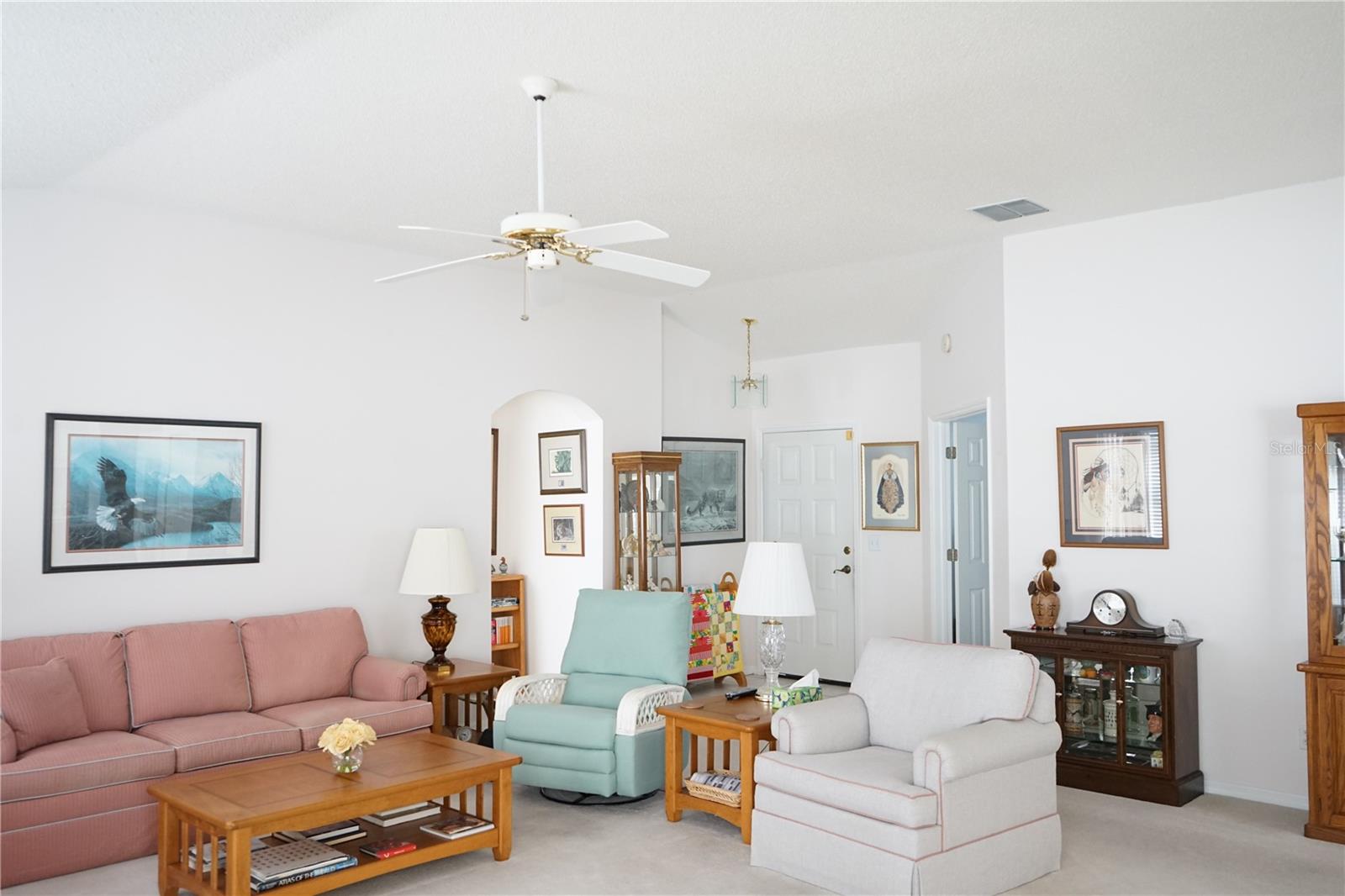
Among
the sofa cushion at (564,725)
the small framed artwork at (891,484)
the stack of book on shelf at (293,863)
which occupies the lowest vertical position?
the stack of book on shelf at (293,863)

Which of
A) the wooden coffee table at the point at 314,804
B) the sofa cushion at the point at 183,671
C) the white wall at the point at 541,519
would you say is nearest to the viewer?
the wooden coffee table at the point at 314,804

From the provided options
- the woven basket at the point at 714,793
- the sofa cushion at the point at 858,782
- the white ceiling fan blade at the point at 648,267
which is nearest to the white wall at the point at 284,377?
the white ceiling fan blade at the point at 648,267

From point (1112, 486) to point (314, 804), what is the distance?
12.9ft

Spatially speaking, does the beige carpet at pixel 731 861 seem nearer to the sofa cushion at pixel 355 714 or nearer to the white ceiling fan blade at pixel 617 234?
the sofa cushion at pixel 355 714

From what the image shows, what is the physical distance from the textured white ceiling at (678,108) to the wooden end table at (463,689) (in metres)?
2.32

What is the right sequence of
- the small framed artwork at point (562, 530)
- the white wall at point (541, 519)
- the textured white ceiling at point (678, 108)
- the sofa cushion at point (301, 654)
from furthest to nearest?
the small framed artwork at point (562, 530) < the white wall at point (541, 519) < the sofa cushion at point (301, 654) < the textured white ceiling at point (678, 108)

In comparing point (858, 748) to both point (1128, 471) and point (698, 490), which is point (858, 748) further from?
point (698, 490)

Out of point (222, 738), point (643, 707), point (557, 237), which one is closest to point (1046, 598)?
point (643, 707)

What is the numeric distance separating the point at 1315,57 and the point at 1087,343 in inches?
82.3

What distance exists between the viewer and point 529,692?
16.2 ft

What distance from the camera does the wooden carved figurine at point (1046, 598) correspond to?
5090 mm

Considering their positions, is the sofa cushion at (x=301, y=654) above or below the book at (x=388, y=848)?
above

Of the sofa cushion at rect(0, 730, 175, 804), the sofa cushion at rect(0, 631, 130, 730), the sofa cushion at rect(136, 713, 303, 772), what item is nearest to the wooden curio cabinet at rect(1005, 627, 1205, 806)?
the sofa cushion at rect(136, 713, 303, 772)

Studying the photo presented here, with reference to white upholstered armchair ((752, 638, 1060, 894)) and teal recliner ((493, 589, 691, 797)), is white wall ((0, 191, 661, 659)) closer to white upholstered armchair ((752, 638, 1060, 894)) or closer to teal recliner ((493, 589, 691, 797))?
teal recliner ((493, 589, 691, 797))
